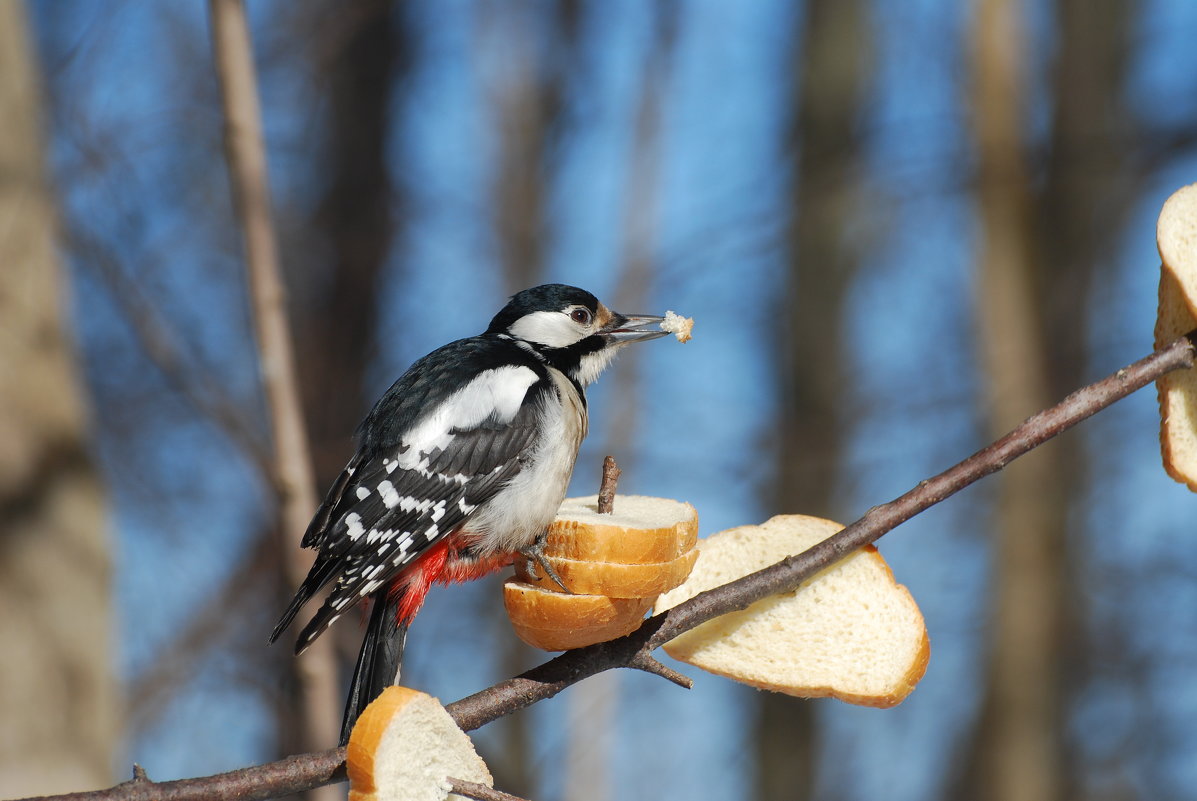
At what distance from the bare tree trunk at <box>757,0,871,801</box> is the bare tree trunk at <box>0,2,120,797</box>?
11.9ft

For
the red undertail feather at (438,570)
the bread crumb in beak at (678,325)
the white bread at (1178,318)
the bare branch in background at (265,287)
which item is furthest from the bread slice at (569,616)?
the bare branch in background at (265,287)

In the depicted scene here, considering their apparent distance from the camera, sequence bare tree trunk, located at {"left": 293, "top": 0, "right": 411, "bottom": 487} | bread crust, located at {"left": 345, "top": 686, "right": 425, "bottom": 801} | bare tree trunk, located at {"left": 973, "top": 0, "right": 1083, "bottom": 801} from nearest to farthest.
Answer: bread crust, located at {"left": 345, "top": 686, "right": 425, "bottom": 801}, bare tree trunk, located at {"left": 293, "top": 0, "right": 411, "bottom": 487}, bare tree trunk, located at {"left": 973, "top": 0, "right": 1083, "bottom": 801}

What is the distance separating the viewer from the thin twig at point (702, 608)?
107 cm

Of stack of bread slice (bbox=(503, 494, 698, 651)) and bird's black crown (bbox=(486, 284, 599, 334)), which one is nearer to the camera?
stack of bread slice (bbox=(503, 494, 698, 651))

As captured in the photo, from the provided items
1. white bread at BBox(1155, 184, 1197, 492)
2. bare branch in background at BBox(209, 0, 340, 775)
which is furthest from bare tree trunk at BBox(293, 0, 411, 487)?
white bread at BBox(1155, 184, 1197, 492)

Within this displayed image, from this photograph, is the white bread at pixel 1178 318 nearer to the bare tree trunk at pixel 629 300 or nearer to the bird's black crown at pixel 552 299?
the bird's black crown at pixel 552 299

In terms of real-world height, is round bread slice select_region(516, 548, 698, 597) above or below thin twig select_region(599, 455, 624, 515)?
below

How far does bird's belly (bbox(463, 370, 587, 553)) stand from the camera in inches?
59.5

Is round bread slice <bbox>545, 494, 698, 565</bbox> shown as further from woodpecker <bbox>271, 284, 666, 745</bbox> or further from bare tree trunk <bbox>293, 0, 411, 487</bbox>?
bare tree trunk <bbox>293, 0, 411, 487</bbox>

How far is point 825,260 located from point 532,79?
280 cm

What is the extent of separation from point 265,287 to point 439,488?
0.75 meters

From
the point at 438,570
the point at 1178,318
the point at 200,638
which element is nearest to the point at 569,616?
the point at 438,570

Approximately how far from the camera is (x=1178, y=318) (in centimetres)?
120

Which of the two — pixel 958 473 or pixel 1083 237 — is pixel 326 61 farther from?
pixel 958 473
